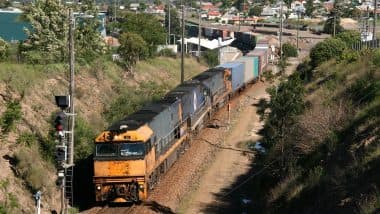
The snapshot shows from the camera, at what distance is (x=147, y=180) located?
927 inches

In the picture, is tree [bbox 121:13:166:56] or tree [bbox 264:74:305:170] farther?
tree [bbox 121:13:166:56]

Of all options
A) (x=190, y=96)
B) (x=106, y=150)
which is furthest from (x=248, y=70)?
(x=106, y=150)

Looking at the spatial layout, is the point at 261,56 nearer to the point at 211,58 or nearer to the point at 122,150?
the point at 211,58

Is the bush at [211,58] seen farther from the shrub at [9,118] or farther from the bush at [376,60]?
the shrub at [9,118]

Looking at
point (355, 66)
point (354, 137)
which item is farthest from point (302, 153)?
point (355, 66)

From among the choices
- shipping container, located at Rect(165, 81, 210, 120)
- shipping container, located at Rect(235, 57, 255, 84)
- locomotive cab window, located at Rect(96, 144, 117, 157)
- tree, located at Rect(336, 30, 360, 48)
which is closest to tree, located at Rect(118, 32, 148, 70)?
shipping container, located at Rect(235, 57, 255, 84)

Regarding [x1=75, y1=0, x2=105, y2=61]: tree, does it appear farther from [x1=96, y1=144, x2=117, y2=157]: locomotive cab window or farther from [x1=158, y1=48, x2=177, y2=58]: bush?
[x1=96, y1=144, x2=117, y2=157]: locomotive cab window

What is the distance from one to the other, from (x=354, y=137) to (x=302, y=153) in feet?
10.8

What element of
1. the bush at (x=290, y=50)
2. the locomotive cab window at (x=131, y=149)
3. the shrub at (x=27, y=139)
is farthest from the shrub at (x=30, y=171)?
the bush at (x=290, y=50)

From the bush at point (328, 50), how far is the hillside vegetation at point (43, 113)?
13946 mm

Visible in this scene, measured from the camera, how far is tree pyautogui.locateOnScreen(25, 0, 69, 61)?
43.8m

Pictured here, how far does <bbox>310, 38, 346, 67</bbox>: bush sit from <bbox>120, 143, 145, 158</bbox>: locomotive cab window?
30.3m

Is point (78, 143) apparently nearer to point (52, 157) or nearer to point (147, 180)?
point (52, 157)

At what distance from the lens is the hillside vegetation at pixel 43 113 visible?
23.8m
